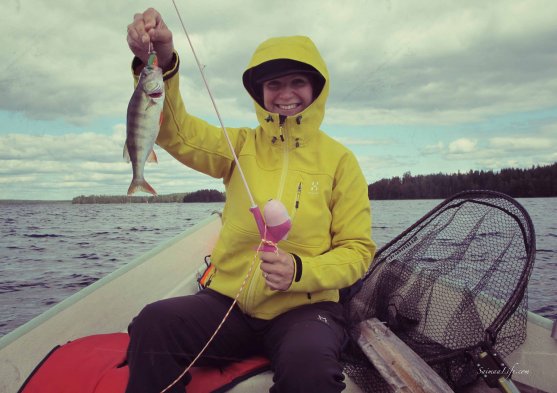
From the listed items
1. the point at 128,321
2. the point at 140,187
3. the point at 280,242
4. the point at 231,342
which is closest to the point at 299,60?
the point at 280,242

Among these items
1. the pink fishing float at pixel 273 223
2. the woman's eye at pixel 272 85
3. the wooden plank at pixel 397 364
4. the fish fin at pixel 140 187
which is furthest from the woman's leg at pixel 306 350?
the woman's eye at pixel 272 85

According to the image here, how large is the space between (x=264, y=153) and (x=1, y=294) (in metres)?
8.53

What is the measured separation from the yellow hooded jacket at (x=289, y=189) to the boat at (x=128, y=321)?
566 millimetres

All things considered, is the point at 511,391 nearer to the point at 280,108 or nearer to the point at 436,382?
the point at 436,382

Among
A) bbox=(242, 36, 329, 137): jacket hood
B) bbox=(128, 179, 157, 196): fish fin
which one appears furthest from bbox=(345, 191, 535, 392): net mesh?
bbox=(128, 179, 157, 196): fish fin

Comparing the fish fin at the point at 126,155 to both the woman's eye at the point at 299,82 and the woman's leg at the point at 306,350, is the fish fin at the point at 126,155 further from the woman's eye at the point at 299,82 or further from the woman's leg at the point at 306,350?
the woman's eye at the point at 299,82

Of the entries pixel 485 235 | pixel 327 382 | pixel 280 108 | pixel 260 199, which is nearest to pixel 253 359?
pixel 327 382

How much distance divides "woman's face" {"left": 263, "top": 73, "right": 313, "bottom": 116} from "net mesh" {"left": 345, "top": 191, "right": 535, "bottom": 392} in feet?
5.26

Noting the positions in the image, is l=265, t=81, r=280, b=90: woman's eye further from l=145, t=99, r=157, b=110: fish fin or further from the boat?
the boat

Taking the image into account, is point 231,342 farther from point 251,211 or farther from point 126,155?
point 126,155

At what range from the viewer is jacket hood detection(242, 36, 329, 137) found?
303 centimetres

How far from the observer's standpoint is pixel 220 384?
244 cm

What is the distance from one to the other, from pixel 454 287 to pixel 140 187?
2.81 m

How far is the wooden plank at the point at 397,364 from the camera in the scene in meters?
2.39
